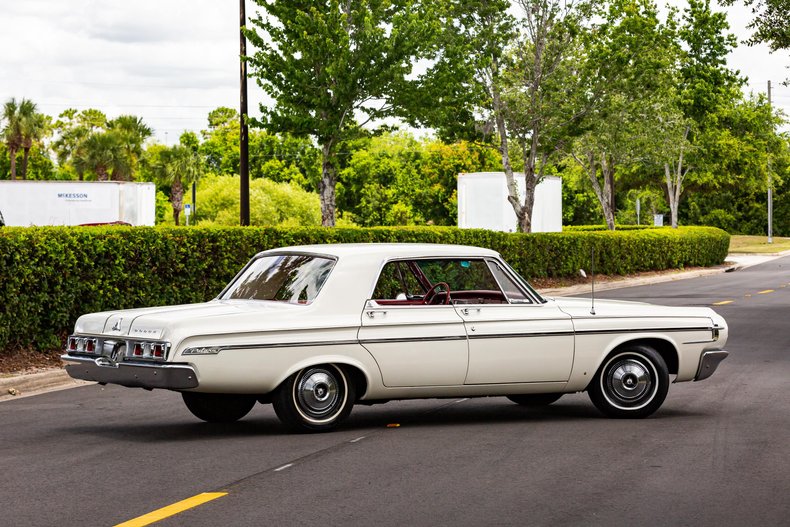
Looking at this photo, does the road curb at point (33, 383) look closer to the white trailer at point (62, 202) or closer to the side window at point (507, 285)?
the side window at point (507, 285)

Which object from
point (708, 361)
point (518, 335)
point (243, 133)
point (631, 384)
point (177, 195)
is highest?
point (177, 195)

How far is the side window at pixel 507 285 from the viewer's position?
10.2m

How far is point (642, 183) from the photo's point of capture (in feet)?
233

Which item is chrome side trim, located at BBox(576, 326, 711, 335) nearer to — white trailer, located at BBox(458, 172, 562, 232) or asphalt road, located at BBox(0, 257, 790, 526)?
asphalt road, located at BBox(0, 257, 790, 526)

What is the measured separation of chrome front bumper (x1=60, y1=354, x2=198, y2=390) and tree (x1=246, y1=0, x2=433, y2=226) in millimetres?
22632

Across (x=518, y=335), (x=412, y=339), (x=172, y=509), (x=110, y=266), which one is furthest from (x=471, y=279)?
(x=110, y=266)

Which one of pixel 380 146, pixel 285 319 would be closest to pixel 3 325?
pixel 285 319

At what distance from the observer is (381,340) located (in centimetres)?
946

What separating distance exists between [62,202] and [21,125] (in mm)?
33833

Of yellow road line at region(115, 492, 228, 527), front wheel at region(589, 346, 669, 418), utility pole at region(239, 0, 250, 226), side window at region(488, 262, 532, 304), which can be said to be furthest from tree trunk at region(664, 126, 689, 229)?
yellow road line at region(115, 492, 228, 527)

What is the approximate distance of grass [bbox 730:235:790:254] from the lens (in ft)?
220

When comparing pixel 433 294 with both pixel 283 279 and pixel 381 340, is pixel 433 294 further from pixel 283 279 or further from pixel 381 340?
pixel 283 279

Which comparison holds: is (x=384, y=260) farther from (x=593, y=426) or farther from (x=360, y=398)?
(x=593, y=426)

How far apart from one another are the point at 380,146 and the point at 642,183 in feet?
178
